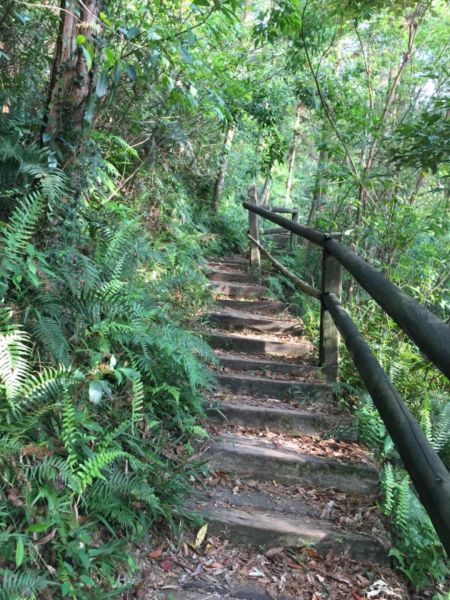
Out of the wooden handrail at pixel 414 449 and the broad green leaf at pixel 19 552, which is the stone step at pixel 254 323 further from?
the broad green leaf at pixel 19 552

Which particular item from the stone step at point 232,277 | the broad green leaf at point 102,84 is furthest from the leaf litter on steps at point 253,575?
the stone step at point 232,277

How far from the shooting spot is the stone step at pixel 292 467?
282cm

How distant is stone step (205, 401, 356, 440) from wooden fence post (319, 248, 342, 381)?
0.49 meters

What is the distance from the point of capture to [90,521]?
2.13 meters

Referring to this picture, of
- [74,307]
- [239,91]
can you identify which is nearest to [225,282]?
[239,91]

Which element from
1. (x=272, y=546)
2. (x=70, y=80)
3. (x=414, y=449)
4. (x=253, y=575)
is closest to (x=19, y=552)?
(x=253, y=575)

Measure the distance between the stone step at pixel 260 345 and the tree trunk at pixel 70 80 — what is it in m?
2.21

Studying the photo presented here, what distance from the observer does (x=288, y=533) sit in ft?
7.92

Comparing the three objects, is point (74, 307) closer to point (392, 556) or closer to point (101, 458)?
point (101, 458)

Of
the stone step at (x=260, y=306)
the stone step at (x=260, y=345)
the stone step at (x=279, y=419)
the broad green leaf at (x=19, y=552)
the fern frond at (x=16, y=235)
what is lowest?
the stone step at (x=279, y=419)

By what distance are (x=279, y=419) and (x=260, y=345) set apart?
1.15 meters

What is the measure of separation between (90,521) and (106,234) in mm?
1899

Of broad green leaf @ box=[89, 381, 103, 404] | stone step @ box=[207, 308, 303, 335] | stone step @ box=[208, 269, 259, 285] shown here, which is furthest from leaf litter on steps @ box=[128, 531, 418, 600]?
stone step @ box=[208, 269, 259, 285]

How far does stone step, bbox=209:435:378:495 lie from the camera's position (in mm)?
2816
